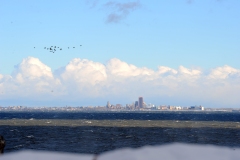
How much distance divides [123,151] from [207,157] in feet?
2.79

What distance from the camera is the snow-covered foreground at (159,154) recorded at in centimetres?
483

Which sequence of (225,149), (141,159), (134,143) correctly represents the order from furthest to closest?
(134,143)
(225,149)
(141,159)

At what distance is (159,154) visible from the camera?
490cm

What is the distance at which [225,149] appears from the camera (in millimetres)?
5129

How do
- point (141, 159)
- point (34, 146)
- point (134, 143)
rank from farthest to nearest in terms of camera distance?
point (134, 143) < point (34, 146) < point (141, 159)

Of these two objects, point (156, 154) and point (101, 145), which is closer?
point (156, 154)

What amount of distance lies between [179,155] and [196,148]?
1.27 feet

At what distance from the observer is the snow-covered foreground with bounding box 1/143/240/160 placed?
4.83 m

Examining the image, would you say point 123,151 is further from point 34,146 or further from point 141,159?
point 34,146

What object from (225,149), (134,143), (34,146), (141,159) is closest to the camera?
(141,159)

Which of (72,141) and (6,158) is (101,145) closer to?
(72,141)

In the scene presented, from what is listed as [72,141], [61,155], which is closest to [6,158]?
[61,155]

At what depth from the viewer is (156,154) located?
491 cm

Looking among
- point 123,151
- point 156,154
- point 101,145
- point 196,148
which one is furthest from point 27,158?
point 101,145
